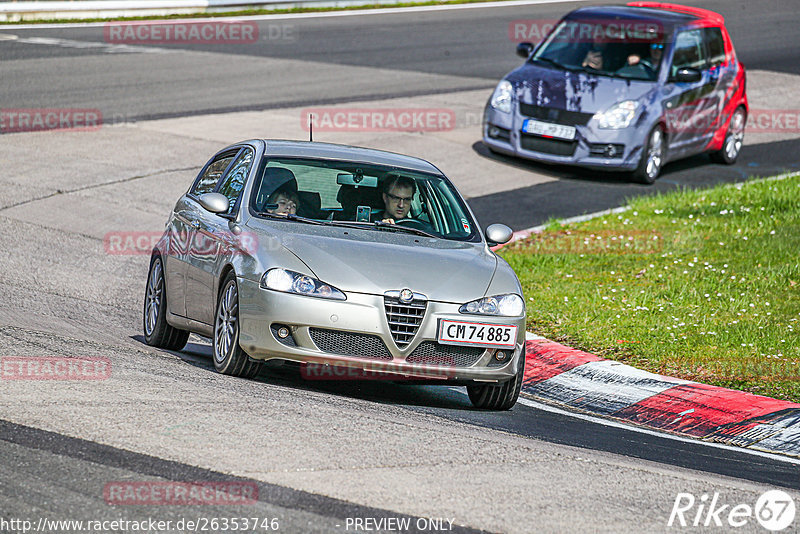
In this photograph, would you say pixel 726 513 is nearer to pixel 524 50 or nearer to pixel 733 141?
pixel 524 50

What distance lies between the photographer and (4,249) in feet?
39.9

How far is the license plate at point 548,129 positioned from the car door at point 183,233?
27.1 ft

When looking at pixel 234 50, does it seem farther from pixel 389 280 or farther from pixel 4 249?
pixel 389 280

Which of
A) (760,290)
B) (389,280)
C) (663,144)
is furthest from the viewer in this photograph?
(663,144)

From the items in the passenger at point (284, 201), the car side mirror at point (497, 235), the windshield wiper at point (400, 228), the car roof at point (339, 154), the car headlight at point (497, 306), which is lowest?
the car headlight at point (497, 306)

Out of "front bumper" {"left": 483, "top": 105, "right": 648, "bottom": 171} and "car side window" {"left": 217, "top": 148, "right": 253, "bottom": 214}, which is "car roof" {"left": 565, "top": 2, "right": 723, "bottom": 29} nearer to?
"front bumper" {"left": 483, "top": 105, "right": 648, "bottom": 171}

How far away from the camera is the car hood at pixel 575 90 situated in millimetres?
17234

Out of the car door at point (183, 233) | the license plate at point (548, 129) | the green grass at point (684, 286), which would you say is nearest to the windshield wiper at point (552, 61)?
the license plate at point (548, 129)

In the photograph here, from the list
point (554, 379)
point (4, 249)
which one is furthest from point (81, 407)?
point (4, 249)

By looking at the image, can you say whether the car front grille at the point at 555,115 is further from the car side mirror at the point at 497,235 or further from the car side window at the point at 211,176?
the car side mirror at the point at 497,235

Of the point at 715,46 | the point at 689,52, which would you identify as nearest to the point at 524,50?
the point at 689,52

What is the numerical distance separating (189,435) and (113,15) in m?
27.4

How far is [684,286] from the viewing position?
11.6 m

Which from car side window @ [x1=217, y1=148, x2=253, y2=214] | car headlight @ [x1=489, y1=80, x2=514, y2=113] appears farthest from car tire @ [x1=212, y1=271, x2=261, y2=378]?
car headlight @ [x1=489, y1=80, x2=514, y2=113]
